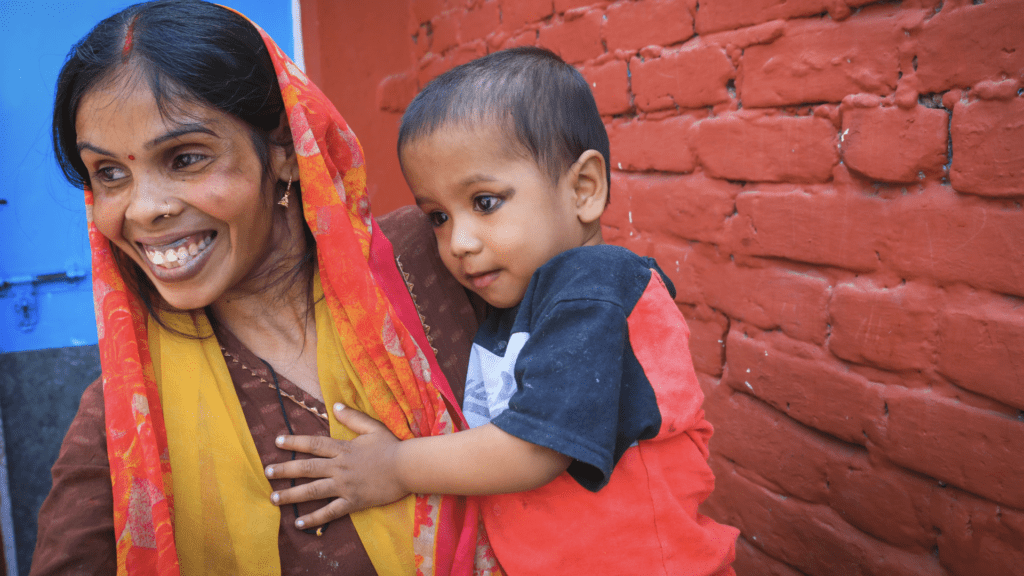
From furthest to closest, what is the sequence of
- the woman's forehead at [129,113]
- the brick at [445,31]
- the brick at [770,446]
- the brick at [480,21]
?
the brick at [445,31]
the brick at [480,21]
the brick at [770,446]
the woman's forehead at [129,113]

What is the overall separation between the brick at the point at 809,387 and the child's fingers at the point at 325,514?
1209mm

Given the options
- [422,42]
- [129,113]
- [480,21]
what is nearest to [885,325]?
[129,113]

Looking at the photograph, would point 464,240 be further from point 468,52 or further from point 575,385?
point 468,52

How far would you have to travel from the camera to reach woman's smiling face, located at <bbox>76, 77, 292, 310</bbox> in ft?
3.52

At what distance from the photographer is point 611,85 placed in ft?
7.01

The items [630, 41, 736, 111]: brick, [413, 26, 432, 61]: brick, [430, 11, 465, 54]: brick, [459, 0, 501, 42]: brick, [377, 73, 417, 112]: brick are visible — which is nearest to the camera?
[630, 41, 736, 111]: brick

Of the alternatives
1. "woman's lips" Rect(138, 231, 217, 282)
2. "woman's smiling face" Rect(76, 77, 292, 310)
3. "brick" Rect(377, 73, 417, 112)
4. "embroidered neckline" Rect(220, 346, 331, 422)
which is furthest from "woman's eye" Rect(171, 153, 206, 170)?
"brick" Rect(377, 73, 417, 112)

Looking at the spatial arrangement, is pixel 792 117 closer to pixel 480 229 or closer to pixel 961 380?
pixel 961 380

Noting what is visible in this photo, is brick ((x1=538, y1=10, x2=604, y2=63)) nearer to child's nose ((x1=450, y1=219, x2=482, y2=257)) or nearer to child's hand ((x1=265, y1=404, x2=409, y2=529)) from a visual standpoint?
child's nose ((x1=450, y1=219, x2=482, y2=257))

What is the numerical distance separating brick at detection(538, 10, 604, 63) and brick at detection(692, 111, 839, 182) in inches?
23.4

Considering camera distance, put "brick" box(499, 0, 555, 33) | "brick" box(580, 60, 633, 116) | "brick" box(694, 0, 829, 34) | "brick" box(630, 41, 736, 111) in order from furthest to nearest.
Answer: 1. "brick" box(499, 0, 555, 33)
2. "brick" box(580, 60, 633, 116)
3. "brick" box(630, 41, 736, 111)
4. "brick" box(694, 0, 829, 34)

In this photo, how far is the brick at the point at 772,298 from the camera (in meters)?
1.58

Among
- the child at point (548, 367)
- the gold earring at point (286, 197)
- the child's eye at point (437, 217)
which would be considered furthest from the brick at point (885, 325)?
the gold earring at point (286, 197)

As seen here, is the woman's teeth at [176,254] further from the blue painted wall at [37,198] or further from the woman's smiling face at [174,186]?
the blue painted wall at [37,198]
